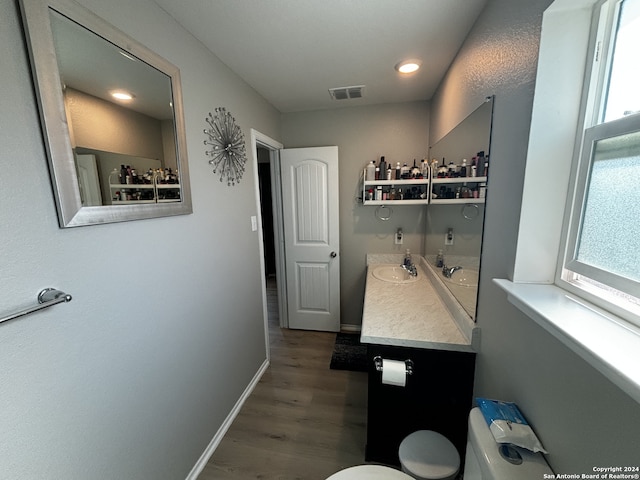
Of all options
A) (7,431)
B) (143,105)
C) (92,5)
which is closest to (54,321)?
(7,431)

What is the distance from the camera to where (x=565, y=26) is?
0.79 meters

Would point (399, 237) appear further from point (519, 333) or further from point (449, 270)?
point (519, 333)

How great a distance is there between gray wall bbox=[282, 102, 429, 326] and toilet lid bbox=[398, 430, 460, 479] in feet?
5.54

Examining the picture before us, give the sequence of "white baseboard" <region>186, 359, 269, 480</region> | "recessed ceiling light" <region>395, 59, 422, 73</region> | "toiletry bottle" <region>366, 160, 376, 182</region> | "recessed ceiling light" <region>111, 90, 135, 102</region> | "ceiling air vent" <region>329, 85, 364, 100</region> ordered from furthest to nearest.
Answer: "toiletry bottle" <region>366, 160, 376, 182</region>, "ceiling air vent" <region>329, 85, 364, 100</region>, "recessed ceiling light" <region>395, 59, 422, 73</region>, "white baseboard" <region>186, 359, 269, 480</region>, "recessed ceiling light" <region>111, 90, 135, 102</region>

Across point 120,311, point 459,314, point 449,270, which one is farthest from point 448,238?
point 120,311

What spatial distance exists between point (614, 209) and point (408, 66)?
1.59 metres

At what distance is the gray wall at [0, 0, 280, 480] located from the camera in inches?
28.4

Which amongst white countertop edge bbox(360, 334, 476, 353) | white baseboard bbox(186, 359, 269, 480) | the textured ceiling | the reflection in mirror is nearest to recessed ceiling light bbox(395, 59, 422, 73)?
the textured ceiling

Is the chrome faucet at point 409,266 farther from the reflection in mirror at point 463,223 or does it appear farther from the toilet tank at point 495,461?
the toilet tank at point 495,461

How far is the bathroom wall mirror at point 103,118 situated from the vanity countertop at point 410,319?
122 centimetres

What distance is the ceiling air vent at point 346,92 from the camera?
2168 mm

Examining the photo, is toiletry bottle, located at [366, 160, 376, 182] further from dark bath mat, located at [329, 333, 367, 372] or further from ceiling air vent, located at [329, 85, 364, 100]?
dark bath mat, located at [329, 333, 367, 372]

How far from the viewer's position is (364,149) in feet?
8.79

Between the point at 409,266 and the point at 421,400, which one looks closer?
the point at 421,400
